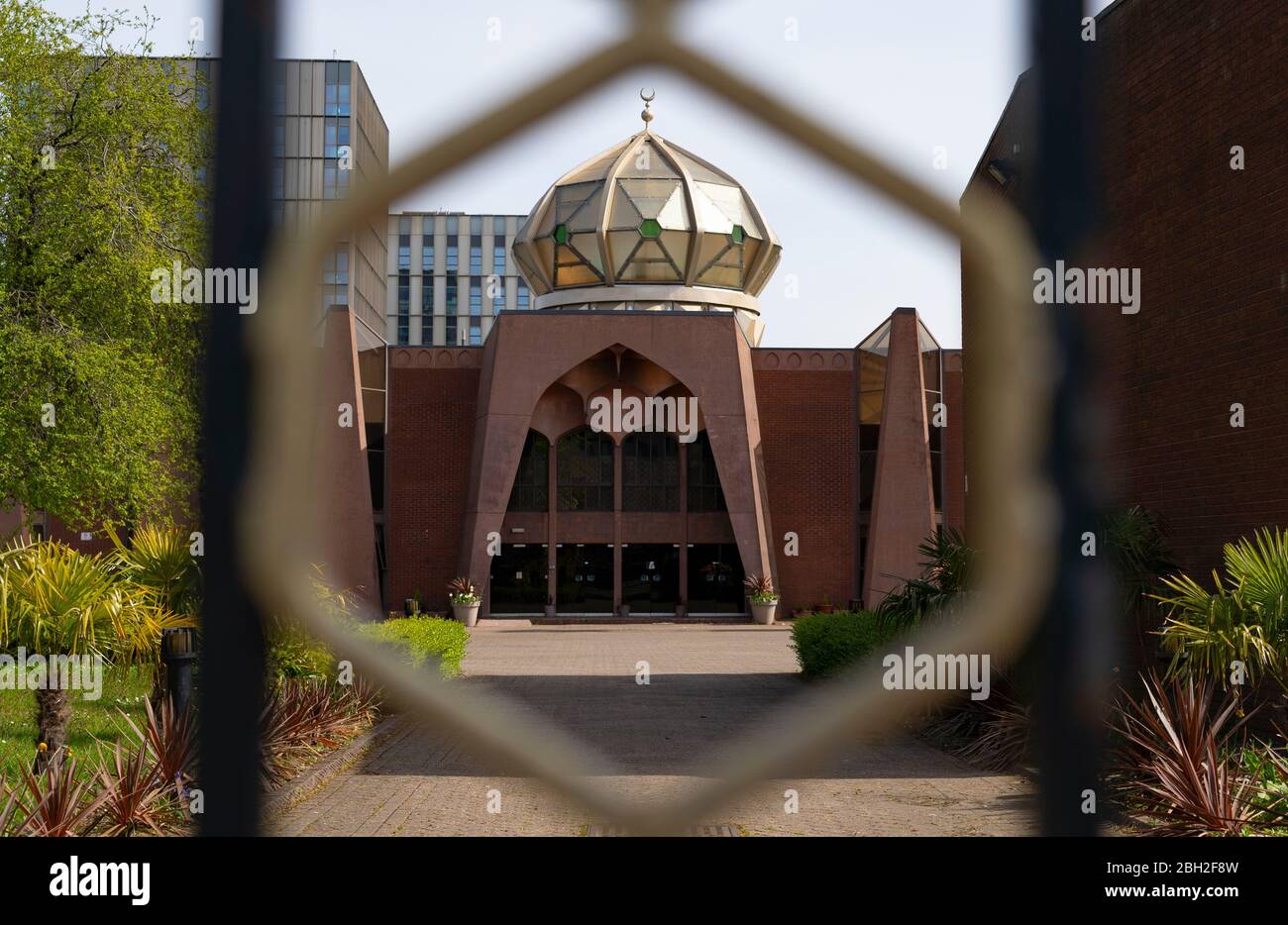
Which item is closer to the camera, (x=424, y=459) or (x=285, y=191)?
(x=285, y=191)

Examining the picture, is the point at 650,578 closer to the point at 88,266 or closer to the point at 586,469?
the point at 586,469

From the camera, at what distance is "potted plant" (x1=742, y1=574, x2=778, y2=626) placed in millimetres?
45625

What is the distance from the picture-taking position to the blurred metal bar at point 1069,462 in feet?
4.06

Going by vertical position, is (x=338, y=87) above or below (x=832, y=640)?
above

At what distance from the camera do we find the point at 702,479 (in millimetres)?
47281

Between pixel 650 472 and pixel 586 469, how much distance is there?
2.62m

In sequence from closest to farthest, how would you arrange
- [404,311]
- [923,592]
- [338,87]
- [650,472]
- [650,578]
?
[338,87] → [923,592] → [650,472] → [650,578] → [404,311]

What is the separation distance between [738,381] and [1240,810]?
37644mm

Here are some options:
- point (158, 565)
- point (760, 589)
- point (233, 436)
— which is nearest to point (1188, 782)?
point (233, 436)

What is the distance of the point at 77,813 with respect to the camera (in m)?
7.96

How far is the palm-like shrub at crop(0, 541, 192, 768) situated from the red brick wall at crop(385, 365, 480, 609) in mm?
35801

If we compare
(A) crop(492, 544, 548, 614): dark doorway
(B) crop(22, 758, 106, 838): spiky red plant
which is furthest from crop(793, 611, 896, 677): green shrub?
(A) crop(492, 544, 548, 614): dark doorway
